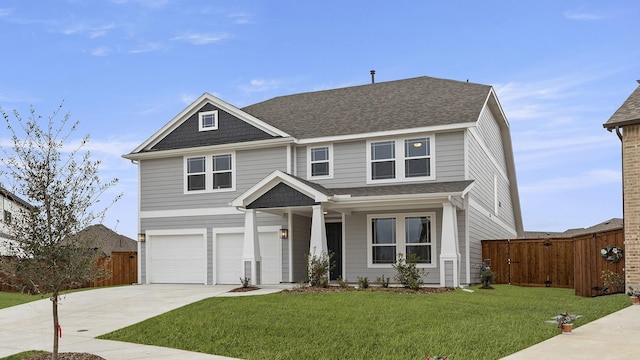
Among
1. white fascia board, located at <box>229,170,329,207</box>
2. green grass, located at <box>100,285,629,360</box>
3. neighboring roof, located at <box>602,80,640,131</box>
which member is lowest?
green grass, located at <box>100,285,629,360</box>

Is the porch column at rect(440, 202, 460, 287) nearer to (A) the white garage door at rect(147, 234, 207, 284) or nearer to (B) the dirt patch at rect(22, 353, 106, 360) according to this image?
(A) the white garage door at rect(147, 234, 207, 284)

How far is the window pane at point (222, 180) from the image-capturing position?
2291cm

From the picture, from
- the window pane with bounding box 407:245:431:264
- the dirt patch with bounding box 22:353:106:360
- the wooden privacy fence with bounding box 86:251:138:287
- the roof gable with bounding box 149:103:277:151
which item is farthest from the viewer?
the wooden privacy fence with bounding box 86:251:138:287

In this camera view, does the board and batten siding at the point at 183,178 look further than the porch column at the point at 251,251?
Yes

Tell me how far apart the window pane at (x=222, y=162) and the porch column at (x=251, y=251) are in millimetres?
3399

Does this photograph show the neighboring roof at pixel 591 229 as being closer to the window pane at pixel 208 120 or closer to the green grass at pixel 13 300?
the window pane at pixel 208 120

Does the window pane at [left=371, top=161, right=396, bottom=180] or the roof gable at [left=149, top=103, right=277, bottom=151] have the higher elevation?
the roof gable at [left=149, top=103, right=277, bottom=151]

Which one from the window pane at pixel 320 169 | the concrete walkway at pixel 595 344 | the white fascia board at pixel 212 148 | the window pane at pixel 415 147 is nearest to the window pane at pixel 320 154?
the window pane at pixel 320 169

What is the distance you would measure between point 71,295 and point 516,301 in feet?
44.0

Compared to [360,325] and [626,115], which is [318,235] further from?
[626,115]

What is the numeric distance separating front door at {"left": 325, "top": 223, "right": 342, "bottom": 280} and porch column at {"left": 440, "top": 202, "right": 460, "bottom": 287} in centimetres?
464

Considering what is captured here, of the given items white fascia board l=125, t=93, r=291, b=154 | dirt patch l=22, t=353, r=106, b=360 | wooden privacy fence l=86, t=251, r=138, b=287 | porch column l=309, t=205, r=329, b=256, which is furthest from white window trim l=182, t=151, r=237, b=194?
dirt patch l=22, t=353, r=106, b=360

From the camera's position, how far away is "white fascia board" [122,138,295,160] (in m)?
21.9

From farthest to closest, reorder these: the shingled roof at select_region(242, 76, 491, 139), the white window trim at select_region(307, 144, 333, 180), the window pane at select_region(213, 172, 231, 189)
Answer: the window pane at select_region(213, 172, 231, 189) → the white window trim at select_region(307, 144, 333, 180) → the shingled roof at select_region(242, 76, 491, 139)
